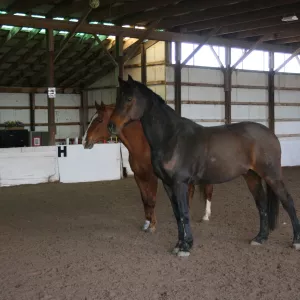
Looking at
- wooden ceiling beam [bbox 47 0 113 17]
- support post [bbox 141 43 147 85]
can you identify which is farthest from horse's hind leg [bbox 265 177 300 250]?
support post [bbox 141 43 147 85]

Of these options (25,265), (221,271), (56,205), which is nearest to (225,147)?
(221,271)

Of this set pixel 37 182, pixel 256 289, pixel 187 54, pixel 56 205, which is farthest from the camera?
pixel 187 54

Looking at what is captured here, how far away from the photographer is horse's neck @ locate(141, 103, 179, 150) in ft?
13.6

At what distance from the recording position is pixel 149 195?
5.06 m

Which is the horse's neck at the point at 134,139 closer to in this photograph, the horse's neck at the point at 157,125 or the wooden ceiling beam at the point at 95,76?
the horse's neck at the point at 157,125

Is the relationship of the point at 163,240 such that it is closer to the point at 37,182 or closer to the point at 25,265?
the point at 25,265

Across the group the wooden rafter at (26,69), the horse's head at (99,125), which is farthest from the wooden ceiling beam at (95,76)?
the horse's head at (99,125)

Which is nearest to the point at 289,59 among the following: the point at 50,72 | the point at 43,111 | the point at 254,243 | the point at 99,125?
the point at 50,72

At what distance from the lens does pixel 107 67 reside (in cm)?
1523

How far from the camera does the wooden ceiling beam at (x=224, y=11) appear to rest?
28.5ft

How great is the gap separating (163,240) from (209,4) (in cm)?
577

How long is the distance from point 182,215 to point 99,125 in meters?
2.23

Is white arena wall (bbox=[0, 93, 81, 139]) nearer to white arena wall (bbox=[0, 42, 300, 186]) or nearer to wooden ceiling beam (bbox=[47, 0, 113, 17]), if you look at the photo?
white arena wall (bbox=[0, 42, 300, 186])

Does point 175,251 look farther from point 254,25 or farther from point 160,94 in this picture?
point 160,94
